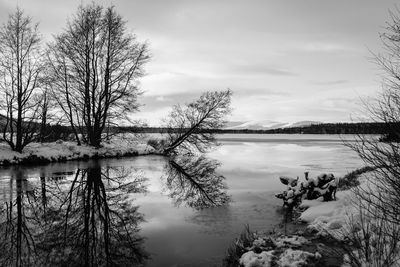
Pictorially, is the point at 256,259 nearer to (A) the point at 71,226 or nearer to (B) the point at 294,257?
(B) the point at 294,257

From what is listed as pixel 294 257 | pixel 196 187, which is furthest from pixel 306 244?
pixel 196 187

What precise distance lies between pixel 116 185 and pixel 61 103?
15707 mm

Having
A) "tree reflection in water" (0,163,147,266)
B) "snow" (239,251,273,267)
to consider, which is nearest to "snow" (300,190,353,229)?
"snow" (239,251,273,267)

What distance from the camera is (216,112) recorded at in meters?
29.9

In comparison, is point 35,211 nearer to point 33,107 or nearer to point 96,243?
point 96,243

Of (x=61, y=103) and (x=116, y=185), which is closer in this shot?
(x=116, y=185)

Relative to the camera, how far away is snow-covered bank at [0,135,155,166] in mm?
21453

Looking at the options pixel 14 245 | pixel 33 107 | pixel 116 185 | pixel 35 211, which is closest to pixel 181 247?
pixel 14 245

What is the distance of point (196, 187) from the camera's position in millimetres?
14938

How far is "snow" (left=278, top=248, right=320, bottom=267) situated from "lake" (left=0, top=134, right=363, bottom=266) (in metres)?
1.21

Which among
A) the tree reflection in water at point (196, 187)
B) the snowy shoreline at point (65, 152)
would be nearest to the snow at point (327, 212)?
the tree reflection in water at point (196, 187)

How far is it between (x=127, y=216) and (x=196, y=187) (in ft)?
18.4

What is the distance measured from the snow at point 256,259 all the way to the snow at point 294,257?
0.71 ft

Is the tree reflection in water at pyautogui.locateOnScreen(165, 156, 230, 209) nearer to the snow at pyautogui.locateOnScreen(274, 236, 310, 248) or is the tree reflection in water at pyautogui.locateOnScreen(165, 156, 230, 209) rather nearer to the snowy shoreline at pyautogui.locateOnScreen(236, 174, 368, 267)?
the snowy shoreline at pyautogui.locateOnScreen(236, 174, 368, 267)
